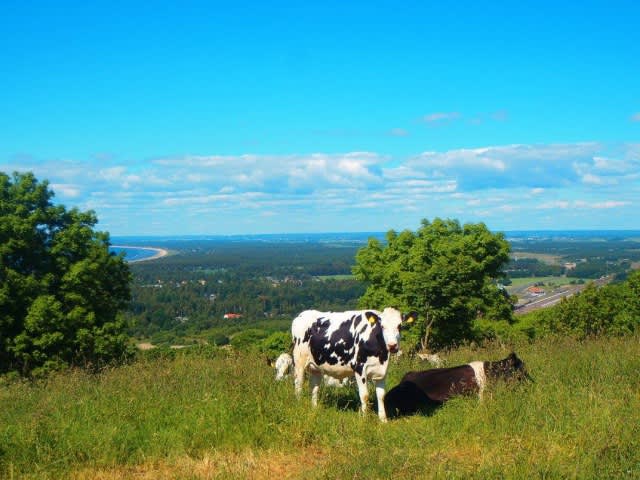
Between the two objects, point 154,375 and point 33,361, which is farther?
A: point 33,361

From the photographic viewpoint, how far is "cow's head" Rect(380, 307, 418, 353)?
945cm

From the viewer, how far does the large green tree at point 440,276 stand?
122 feet

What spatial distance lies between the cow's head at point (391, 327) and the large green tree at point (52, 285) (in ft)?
62.6

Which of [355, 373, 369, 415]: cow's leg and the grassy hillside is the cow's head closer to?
[355, 373, 369, 415]: cow's leg

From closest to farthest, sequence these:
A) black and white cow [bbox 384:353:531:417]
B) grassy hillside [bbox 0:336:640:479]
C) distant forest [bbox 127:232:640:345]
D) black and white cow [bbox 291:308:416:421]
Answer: grassy hillside [bbox 0:336:640:479], black and white cow [bbox 291:308:416:421], black and white cow [bbox 384:353:531:417], distant forest [bbox 127:232:640:345]

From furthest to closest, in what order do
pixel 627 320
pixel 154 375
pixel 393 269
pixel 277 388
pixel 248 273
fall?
pixel 248 273
pixel 393 269
pixel 627 320
pixel 154 375
pixel 277 388

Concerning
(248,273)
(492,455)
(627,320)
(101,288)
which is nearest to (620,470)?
(492,455)

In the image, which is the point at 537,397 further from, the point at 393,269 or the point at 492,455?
the point at 393,269

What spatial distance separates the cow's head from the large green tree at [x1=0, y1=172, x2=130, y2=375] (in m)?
19.1

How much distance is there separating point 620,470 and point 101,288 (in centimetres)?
2841

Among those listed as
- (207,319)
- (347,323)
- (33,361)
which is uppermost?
(347,323)

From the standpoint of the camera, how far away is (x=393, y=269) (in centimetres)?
4138

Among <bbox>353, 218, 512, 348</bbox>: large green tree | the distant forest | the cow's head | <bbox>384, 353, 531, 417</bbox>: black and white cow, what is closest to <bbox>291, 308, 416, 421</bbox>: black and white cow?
the cow's head

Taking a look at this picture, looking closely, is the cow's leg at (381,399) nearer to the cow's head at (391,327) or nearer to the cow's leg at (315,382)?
the cow's head at (391,327)
